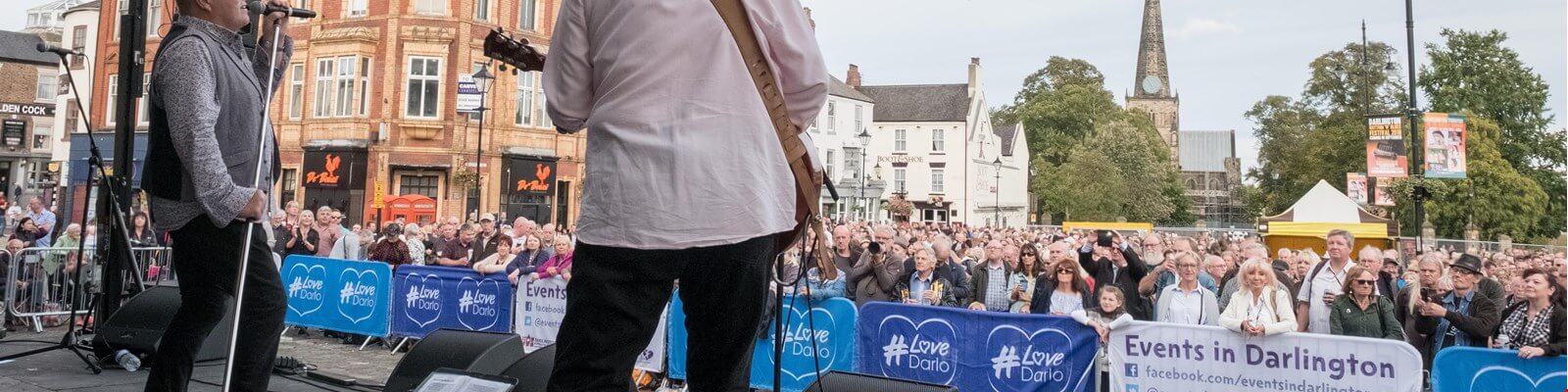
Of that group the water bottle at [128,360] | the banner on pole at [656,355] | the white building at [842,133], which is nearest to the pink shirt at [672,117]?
the water bottle at [128,360]

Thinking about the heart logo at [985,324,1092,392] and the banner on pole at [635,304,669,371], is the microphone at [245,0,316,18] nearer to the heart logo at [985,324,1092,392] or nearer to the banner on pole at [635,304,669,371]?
the banner on pole at [635,304,669,371]

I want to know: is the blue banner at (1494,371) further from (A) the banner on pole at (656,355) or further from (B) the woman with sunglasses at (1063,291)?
(A) the banner on pole at (656,355)

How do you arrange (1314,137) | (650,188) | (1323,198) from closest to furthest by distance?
(650,188) < (1323,198) < (1314,137)

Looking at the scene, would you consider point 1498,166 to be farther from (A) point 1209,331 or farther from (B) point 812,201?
(B) point 812,201

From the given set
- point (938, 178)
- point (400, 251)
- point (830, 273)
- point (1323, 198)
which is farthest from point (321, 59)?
point (938, 178)

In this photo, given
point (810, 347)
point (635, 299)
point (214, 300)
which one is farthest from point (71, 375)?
point (635, 299)

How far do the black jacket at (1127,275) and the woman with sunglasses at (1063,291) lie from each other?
297 millimetres

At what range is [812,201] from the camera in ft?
7.94

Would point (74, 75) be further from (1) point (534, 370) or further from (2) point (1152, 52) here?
(2) point (1152, 52)

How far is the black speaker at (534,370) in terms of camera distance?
4012mm

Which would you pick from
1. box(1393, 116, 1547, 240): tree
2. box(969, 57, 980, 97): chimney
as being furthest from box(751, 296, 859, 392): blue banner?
box(969, 57, 980, 97): chimney

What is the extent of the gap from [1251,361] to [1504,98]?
156ft

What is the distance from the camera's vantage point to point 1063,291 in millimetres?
9047

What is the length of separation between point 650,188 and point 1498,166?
49.5 meters
